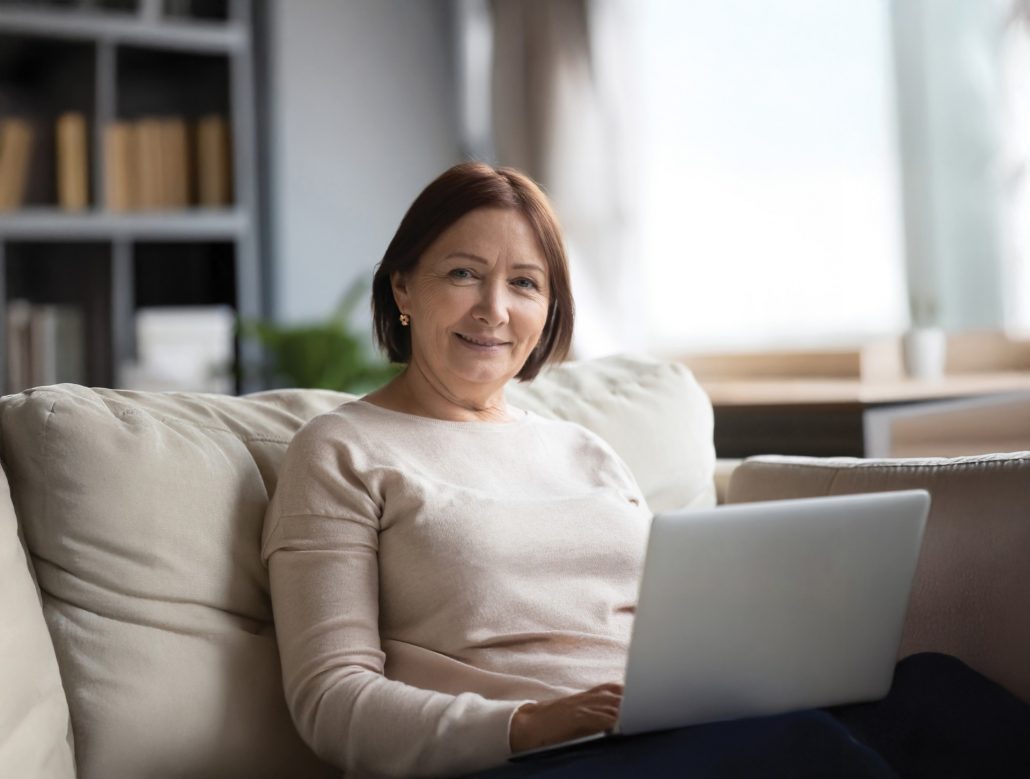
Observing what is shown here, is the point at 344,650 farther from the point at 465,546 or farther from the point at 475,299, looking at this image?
the point at 475,299

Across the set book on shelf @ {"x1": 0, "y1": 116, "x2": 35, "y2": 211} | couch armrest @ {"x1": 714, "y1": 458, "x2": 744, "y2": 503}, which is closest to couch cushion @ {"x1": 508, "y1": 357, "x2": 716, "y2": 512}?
couch armrest @ {"x1": 714, "y1": 458, "x2": 744, "y2": 503}

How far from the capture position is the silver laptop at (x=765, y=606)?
3.54 ft

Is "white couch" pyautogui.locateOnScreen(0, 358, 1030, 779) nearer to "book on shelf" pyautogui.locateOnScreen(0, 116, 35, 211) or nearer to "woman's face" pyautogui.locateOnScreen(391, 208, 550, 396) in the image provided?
"woman's face" pyautogui.locateOnScreen(391, 208, 550, 396)

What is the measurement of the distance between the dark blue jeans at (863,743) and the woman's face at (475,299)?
1.74 ft

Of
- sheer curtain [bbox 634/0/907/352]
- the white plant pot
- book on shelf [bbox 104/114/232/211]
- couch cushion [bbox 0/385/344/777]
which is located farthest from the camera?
book on shelf [bbox 104/114/232/211]

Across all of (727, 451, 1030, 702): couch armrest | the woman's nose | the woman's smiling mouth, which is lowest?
(727, 451, 1030, 702): couch armrest

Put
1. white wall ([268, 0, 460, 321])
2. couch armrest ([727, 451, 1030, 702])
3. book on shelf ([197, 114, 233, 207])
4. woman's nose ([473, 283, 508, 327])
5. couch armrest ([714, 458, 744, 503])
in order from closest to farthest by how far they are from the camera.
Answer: couch armrest ([727, 451, 1030, 702])
woman's nose ([473, 283, 508, 327])
couch armrest ([714, 458, 744, 503])
book on shelf ([197, 114, 233, 207])
white wall ([268, 0, 460, 321])

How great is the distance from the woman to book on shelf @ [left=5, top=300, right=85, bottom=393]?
2.35 m

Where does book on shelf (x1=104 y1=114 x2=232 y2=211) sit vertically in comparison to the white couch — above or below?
above

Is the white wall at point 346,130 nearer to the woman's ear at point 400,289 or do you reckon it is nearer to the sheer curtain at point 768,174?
the sheer curtain at point 768,174

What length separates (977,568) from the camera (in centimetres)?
144

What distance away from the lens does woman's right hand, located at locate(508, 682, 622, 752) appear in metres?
1.15

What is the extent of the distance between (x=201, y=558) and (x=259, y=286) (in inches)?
115

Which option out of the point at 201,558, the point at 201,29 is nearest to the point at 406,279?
the point at 201,558
